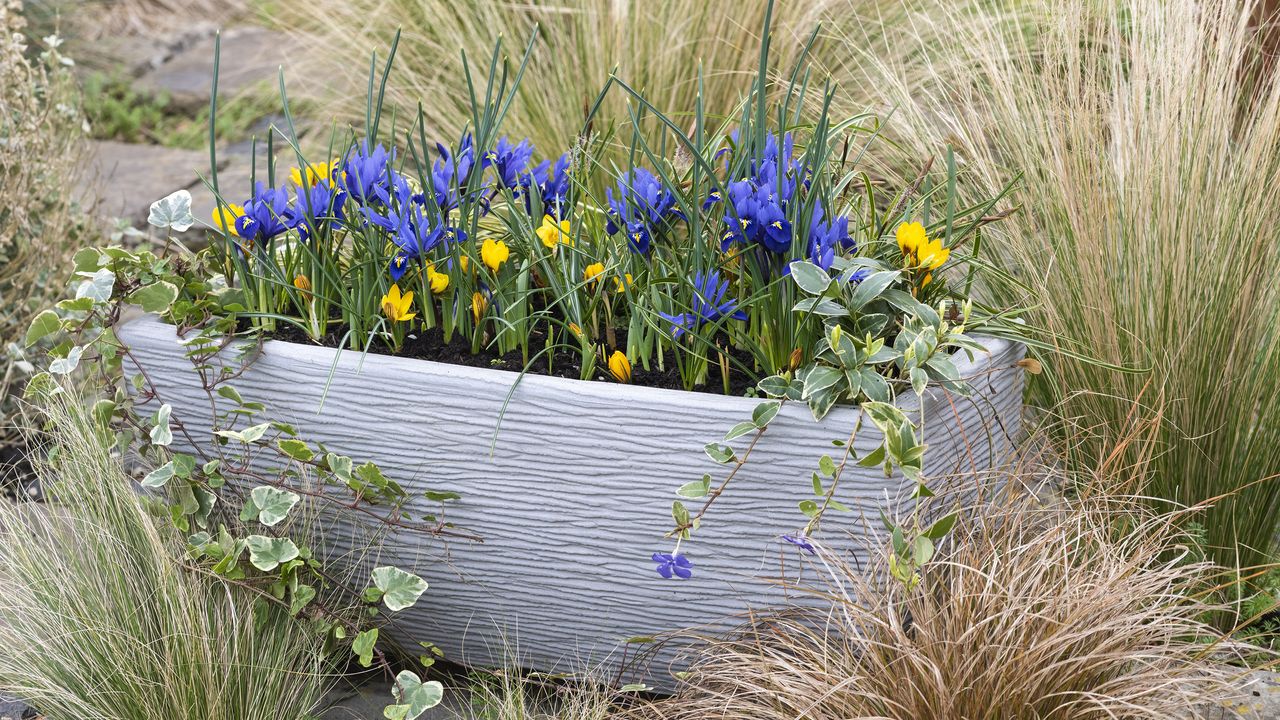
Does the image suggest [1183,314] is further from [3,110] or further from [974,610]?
[3,110]

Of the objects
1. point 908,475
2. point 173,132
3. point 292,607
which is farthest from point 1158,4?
point 173,132

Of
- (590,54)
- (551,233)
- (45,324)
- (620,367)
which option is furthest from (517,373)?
(590,54)

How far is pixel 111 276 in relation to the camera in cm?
154

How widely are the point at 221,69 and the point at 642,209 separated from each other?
12.6 ft

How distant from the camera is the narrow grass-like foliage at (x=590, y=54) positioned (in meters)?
2.66

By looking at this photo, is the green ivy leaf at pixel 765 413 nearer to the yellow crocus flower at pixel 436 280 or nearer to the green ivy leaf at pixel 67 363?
the yellow crocus flower at pixel 436 280

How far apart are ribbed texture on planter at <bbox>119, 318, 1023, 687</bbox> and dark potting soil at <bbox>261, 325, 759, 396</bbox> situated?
0.10 metres

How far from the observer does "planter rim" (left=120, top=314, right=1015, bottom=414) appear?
1.37m

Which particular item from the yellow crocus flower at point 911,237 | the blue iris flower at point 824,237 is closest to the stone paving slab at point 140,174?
the blue iris flower at point 824,237

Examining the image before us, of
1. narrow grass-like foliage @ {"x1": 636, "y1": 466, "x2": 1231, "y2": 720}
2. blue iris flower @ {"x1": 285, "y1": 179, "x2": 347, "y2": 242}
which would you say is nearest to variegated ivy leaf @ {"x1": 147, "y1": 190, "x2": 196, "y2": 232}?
blue iris flower @ {"x1": 285, "y1": 179, "x2": 347, "y2": 242}

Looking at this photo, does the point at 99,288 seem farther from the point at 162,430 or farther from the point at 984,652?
the point at 984,652

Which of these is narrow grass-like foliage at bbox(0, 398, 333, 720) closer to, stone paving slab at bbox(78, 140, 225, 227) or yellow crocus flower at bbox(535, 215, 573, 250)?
yellow crocus flower at bbox(535, 215, 573, 250)

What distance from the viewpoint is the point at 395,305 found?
152 cm

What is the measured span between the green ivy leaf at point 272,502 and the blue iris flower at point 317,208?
382mm
